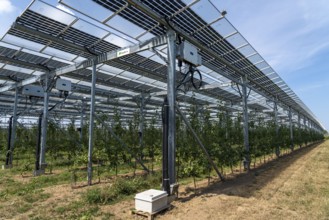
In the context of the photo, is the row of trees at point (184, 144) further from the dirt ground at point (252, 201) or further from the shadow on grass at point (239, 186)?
the dirt ground at point (252, 201)

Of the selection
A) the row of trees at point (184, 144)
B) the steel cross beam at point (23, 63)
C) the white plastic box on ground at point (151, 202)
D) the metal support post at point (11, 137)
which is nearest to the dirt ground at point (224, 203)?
the white plastic box on ground at point (151, 202)

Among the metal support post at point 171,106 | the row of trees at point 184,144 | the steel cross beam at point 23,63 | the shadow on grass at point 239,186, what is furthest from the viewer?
the steel cross beam at point 23,63

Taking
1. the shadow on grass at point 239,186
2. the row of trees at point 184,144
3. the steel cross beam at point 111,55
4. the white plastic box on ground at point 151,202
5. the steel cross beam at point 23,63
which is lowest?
the shadow on grass at point 239,186

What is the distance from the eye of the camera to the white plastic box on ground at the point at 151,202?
5.35 meters

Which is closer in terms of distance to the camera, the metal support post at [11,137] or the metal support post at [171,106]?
the metal support post at [171,106]

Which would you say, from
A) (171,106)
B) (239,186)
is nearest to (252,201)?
(239,186)

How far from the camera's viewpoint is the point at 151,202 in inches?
209

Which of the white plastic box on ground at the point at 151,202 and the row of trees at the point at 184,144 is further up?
the row of trees at the point at 184,144

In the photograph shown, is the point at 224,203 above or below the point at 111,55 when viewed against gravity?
below

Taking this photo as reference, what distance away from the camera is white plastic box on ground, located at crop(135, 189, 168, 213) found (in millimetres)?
5348

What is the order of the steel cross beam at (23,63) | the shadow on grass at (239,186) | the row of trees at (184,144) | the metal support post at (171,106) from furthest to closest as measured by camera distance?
the steel cross beam at (23,63), the row of trees at (184,144), the shadow on grass at (239,186), the metal support post at (171,106)

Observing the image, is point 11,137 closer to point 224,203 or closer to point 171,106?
point 171,106

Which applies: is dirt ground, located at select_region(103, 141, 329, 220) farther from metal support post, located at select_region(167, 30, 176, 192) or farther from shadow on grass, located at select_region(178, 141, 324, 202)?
metal support post, located at select_region(167, 30, 176, 192)

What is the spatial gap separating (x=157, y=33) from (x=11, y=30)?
4.63 meters
